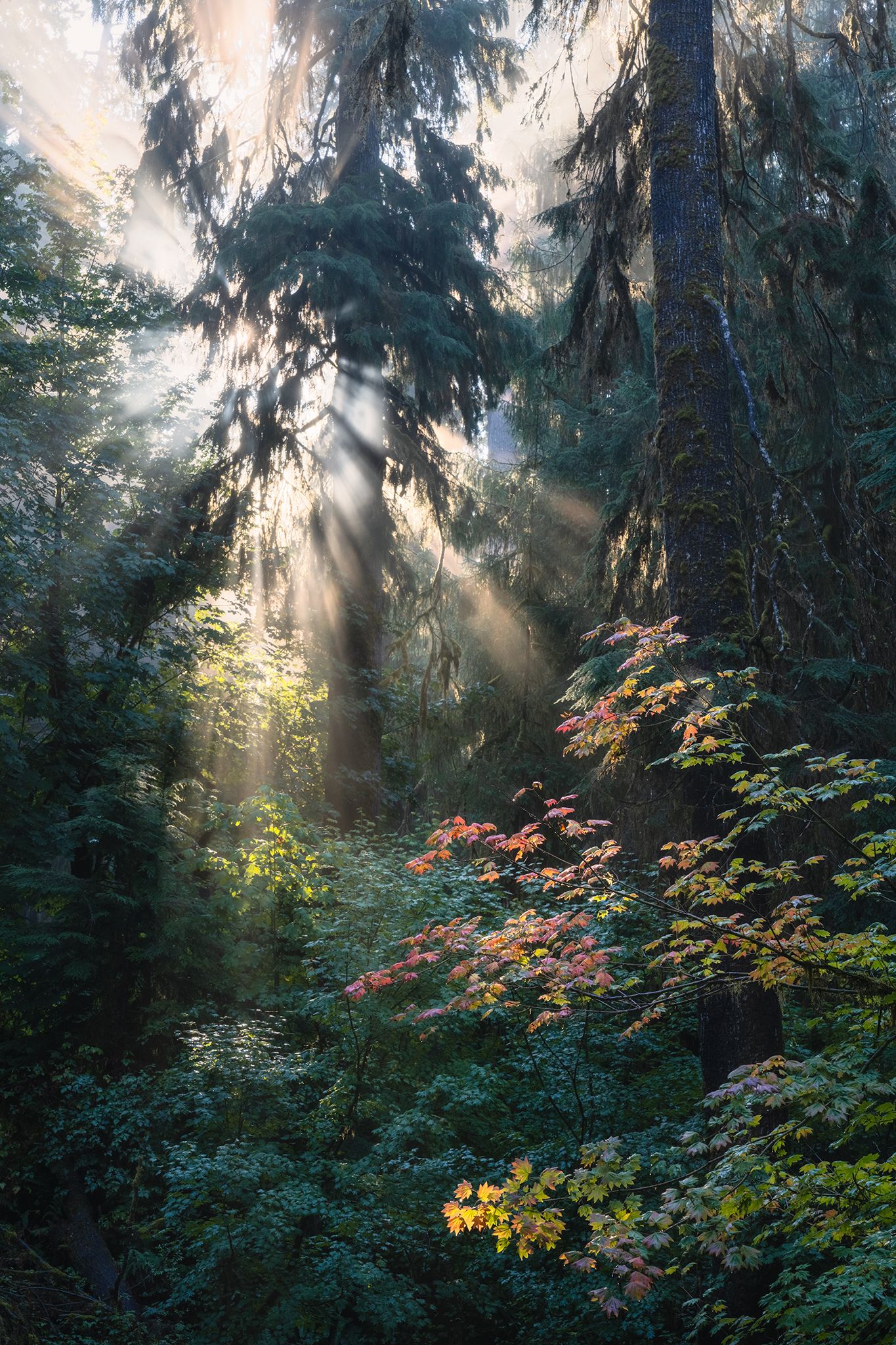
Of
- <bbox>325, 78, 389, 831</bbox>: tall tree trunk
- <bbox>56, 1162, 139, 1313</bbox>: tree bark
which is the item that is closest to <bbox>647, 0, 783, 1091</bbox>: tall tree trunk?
<bbox>56, 1162, 139, 1313</bbox>: tree bark

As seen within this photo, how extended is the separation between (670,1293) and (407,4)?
7882 millimetres

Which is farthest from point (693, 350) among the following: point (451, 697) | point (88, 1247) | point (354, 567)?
point (451, 697)

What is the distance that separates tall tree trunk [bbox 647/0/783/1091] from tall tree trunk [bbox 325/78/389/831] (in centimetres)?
643

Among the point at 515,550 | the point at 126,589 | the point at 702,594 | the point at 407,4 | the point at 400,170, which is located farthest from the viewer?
the point at 400,170

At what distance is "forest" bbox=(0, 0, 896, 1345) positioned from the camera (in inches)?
174

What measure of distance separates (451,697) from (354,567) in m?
2.86

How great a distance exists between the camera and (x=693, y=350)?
17.7 feet

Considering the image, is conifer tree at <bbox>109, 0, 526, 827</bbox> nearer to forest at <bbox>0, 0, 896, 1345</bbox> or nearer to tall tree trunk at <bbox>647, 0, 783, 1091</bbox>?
→ forest at <bbox>0, 0, 896, 1345</bbox>

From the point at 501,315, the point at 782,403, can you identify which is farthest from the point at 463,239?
the point at 782,403

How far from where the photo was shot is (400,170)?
13258 millimetres

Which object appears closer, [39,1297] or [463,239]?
[39,1297]

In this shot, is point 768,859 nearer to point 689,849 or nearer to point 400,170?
point 689,849

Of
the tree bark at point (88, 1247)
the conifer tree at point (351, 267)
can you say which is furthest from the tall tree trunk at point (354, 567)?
the tree bark at point (88, 1247)

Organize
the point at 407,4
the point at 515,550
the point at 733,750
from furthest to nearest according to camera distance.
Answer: the point at 515,550 < the point at 407,4 < the point at 733,750
